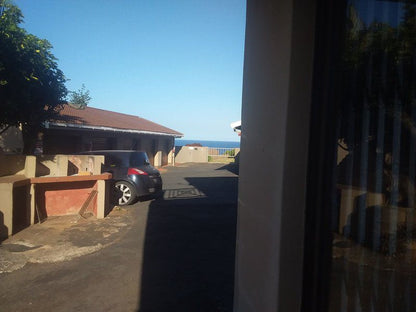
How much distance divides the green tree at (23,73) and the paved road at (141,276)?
353 cm

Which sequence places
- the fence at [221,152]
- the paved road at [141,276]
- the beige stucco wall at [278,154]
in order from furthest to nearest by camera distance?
the fence at [221,152] → the paved road at [141,276] → the beige stucco wall at [278,154]

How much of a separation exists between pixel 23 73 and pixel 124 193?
4336 millimetres

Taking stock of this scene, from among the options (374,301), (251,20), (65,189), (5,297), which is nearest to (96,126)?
(65,189)

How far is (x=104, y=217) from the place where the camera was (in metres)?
7.53

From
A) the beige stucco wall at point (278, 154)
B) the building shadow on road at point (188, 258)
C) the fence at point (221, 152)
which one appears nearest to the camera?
the beige stucco wall at point (278, 154)

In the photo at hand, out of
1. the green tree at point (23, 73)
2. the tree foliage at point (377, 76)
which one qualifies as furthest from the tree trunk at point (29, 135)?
the tree foliage at point (377, 76)

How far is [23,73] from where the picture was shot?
6.09 metres

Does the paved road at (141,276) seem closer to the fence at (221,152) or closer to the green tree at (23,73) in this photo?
the green tree at (23,73)

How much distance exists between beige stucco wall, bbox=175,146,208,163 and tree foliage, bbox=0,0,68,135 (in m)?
24.5

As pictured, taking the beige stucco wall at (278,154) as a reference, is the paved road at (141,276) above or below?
below

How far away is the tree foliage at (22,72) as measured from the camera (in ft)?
19.4

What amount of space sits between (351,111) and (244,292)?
146 cm

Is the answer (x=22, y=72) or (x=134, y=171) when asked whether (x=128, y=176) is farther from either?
(x=22, y=72)

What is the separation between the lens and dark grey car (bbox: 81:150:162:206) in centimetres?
910
